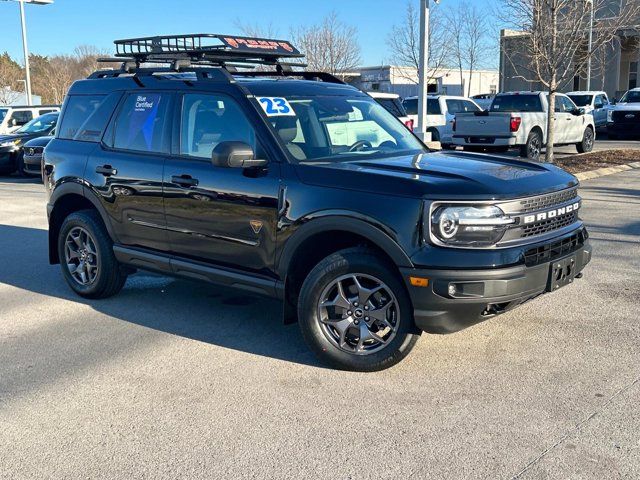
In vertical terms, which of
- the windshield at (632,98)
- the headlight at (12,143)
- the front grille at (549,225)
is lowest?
the front grille at (549,225)

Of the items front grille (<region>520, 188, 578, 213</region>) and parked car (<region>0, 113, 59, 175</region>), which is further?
parked car (<region>0, 113, 59, 175</region>)

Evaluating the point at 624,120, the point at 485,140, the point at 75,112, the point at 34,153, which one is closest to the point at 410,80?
the point at 624,120

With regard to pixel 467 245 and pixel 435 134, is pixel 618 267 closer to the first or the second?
pixel 467 245

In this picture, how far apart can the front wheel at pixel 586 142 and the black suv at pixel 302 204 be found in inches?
593

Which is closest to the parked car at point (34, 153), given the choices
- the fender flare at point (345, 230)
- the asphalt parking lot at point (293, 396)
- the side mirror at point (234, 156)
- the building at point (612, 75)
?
the asphalt parking lot at point (293, 396)

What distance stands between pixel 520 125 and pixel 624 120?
38.6 feet

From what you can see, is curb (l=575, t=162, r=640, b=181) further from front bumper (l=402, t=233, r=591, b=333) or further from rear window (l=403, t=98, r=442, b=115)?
front bumper (l=402, t=233, r=591, b=333)

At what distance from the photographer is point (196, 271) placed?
5.13m

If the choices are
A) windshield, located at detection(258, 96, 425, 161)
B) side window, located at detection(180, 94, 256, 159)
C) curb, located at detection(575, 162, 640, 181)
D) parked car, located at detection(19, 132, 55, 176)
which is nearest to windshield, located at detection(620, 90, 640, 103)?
curb, located at detection(575, 162, 640, 181)

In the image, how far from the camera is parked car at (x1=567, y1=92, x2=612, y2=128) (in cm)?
2814

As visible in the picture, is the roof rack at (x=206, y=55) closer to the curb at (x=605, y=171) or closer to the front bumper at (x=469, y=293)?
the front bumper at (x=469, y=293)

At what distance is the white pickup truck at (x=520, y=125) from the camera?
1562 centimetres

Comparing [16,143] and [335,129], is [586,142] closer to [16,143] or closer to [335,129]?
[16,143]

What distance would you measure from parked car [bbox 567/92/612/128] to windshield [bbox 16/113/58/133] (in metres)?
20.5
